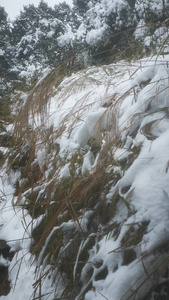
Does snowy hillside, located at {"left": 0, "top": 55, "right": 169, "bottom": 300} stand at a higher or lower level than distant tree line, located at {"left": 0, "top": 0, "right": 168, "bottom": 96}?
lower

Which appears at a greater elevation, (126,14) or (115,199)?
(126,14)

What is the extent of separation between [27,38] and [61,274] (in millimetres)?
12248

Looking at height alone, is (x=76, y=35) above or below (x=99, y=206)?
above

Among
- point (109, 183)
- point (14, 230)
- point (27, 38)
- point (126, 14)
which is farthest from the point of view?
point (27, 38)

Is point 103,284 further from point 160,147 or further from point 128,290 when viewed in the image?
point 160,147

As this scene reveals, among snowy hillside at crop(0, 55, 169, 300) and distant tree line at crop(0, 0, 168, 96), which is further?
distant tree line at crop(0, 0, 168, 96)

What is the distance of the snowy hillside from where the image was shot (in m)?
0.62

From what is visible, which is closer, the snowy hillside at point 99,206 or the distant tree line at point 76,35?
the snowy hillside at point 99,206

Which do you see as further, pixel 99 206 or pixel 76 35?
pixel 76 35

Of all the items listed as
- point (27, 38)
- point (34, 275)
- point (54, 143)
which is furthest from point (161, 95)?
point (27, 38)

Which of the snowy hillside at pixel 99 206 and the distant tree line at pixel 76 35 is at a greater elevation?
the distant tree line at pixel 76 35

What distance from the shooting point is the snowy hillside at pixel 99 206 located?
2.03 ft

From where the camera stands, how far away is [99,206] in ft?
2.73

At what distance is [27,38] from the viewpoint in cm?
1078
